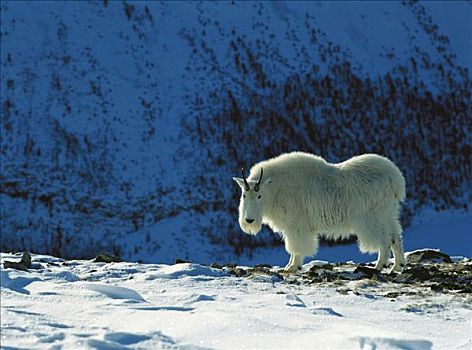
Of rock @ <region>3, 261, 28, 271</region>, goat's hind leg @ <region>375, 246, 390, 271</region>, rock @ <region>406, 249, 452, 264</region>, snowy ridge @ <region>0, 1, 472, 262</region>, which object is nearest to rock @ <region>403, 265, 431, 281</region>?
goat's hind leg @ <region>375, 246, 390, 271</region>

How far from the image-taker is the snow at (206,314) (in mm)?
4738

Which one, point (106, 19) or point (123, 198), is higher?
point (106, 19)

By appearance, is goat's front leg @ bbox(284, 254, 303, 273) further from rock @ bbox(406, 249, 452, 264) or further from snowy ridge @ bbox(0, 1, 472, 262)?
snowy ridge @ bbox(0, 1, 472, 262)

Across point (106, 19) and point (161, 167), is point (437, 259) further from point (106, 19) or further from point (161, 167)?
point (106, 19)

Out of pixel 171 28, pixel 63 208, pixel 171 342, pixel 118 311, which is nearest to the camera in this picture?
pixel 171 342

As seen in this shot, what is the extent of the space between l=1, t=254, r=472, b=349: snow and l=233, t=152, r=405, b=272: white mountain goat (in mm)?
2403

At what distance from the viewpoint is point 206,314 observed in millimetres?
5469

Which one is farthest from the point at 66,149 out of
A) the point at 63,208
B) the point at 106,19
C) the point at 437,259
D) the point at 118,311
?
the point at 118,311

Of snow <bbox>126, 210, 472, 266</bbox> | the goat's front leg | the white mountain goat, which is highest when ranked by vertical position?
the white mountain goat

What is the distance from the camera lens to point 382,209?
33.9ft

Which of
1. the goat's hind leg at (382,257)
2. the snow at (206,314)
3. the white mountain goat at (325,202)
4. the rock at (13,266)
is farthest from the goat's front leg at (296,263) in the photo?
the rock at (13,266)

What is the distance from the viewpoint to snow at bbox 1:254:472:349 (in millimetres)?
4738

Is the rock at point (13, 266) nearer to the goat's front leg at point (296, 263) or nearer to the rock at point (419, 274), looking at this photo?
the goat's front leg at point (296, 263)

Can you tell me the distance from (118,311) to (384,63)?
39.1 metres
